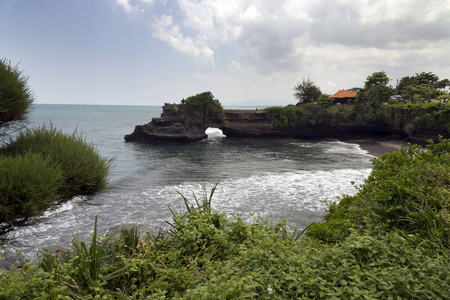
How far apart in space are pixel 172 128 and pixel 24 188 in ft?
116

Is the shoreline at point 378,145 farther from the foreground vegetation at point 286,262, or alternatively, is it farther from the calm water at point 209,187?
the foreground vegetation at point 286,262

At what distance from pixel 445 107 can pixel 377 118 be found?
8382mm

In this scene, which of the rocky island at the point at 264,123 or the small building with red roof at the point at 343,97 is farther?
the small building with red roof at the point at 343,97

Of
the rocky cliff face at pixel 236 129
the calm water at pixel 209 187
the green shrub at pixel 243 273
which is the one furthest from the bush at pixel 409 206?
the rocky cliff face at pixel 236 129

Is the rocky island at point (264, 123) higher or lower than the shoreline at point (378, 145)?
higher

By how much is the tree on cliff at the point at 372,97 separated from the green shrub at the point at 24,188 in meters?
40.3

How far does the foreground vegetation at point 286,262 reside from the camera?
8.86ft

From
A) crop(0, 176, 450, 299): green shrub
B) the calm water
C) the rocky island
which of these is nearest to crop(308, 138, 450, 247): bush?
crop(0, 176, 450, 299): green shrub

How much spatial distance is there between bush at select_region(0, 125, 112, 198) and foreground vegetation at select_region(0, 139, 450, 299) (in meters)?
3.02

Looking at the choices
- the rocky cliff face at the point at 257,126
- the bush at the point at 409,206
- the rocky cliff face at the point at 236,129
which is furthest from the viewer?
the rocky cliff face at the point at 257,126

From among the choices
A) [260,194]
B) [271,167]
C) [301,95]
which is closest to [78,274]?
[260,194]

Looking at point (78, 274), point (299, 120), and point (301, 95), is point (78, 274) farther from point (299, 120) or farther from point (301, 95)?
point (301, 95)

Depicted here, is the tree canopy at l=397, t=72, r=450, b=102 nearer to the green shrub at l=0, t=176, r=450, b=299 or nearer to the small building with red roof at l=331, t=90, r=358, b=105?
the small building with red roof at l=331, t=90, r=358, b=105

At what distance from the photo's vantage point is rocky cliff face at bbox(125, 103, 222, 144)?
40188 millimetres
